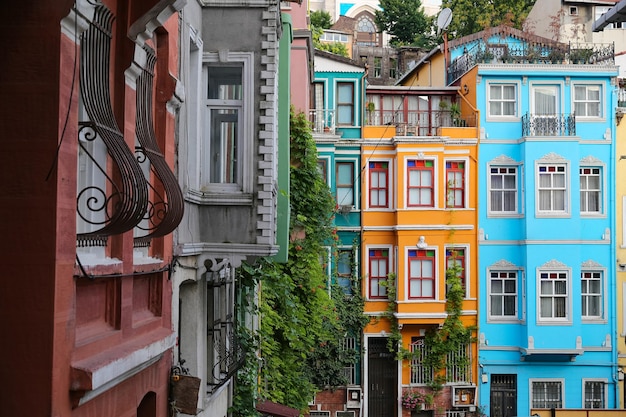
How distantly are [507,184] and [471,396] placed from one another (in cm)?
778

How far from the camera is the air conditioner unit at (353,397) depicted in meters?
33.2

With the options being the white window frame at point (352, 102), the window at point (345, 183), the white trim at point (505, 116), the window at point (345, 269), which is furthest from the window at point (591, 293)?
the white window frame at point (352, 102)

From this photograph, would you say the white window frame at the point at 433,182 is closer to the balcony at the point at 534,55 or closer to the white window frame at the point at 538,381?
the balcony at the point at 534,55

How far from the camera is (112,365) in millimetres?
6672

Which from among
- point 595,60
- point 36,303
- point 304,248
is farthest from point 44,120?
point 595,60

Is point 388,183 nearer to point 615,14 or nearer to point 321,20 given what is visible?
point 615,14

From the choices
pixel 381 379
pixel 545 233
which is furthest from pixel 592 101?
pixel 381 379

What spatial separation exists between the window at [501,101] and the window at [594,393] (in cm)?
1021

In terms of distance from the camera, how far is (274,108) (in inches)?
474

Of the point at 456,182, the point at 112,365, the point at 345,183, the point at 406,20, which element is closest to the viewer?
the point at 112,365

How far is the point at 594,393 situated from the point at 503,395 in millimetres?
3367

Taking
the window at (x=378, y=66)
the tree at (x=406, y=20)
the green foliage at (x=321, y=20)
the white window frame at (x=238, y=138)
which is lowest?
the white window frame at (x=238, y=138)

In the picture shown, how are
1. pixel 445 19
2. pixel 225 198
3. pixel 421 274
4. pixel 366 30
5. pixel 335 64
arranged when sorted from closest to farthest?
1. pixel 225 198
2. pixel 421 274
3. pixel 335 64
4. pixel 445 19
5. pixel 366 30

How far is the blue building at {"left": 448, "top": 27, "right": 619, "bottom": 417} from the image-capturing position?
33.4 metres
